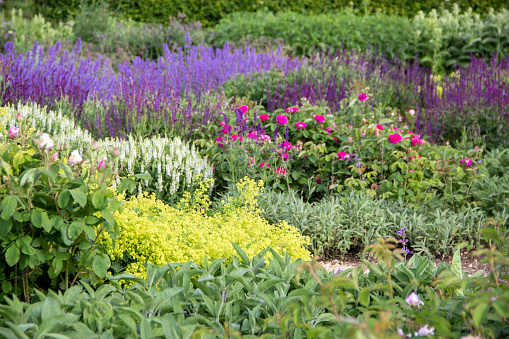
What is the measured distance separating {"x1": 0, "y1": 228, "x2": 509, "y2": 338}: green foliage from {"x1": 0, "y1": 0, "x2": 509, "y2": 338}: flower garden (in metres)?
0.01

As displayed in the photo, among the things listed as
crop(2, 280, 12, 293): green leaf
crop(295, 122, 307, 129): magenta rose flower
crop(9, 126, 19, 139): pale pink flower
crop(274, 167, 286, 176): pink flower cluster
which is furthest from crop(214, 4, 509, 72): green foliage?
crop(2, 280, 12, 293): green leaf

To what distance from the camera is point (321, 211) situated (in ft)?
12.4

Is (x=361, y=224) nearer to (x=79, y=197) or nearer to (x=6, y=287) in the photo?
(x=79, y=197)

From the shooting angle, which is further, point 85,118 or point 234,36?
point 234,36

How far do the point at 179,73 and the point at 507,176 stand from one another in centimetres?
413

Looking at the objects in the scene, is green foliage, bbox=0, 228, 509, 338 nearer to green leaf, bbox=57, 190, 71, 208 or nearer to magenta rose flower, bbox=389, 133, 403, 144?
green leaf, bbox=57, 190, 71, 208

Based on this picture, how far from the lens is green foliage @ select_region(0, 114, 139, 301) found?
2.07 metres

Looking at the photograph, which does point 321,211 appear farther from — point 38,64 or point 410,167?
point 38,64

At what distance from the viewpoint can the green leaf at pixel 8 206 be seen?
1.97 m

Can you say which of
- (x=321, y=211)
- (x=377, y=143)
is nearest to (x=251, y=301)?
(x=321, y=211)

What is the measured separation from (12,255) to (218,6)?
1245 cm

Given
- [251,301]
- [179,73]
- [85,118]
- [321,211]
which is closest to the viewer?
[251,301]

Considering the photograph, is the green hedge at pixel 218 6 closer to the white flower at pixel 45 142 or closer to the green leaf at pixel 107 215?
the white flower at pixel 45 142

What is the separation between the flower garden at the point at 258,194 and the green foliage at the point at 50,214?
0.01 meters
